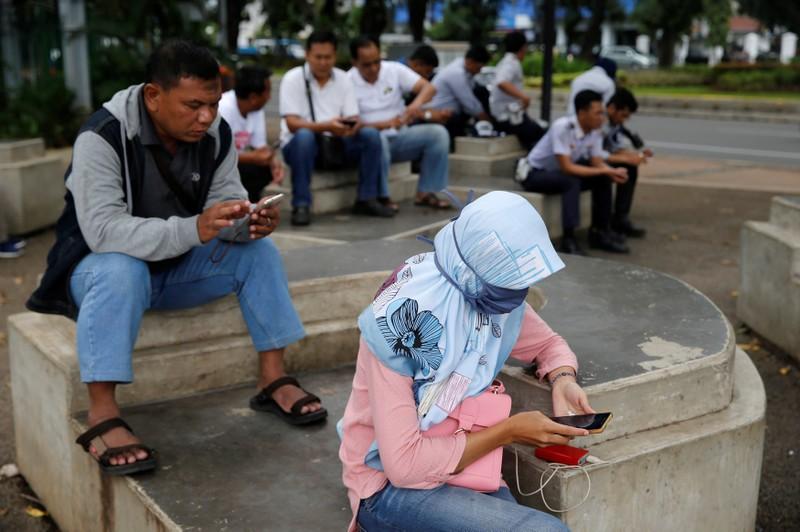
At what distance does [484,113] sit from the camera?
957 centimetres

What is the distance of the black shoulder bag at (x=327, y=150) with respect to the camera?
685 centimetres

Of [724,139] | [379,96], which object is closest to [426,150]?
[379,96]

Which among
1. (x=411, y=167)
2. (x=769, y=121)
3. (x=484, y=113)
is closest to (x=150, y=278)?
(x=411, y=167)

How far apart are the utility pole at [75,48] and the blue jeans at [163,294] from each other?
8.33 m

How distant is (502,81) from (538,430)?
763 cm

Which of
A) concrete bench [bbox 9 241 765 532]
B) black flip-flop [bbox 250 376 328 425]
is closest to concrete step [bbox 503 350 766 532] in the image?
concrete bench [bbox 9 241 765 532]

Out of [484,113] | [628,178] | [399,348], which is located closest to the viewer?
[399,348]

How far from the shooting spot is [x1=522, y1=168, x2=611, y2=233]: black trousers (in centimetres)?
744

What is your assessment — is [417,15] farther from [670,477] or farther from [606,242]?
[670,477]

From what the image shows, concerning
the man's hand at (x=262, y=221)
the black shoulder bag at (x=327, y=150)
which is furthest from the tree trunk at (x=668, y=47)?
the man's hand at (x=262, y=221)

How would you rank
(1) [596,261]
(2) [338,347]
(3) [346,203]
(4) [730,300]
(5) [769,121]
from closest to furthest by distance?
(2) [338,347] < (1) [596,261] < (4) [730,300] < (3) [346,203] < (5) [769,121]

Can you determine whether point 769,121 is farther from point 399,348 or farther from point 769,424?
point 399,348

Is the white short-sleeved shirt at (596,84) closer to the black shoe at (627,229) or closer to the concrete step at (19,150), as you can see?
the black shoe at (627,229)

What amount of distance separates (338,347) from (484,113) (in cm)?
580
